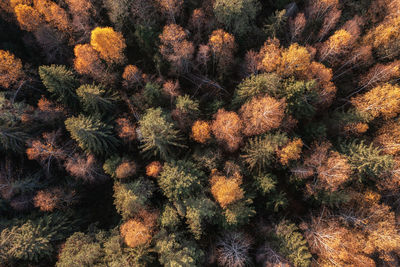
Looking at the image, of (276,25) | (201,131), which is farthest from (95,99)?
(276,25)

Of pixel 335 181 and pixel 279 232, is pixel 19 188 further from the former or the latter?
pixel 335 181

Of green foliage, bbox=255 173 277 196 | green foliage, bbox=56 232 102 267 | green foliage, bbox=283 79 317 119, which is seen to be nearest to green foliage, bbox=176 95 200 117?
green foliage, bbox=283 79 317 119

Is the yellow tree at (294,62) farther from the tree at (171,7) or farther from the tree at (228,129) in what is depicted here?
the tree at (171,7)

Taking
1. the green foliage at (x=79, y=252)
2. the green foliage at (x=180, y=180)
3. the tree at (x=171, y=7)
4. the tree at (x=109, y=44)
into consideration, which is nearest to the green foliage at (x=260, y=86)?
the green foliage at (x=180, y=180)

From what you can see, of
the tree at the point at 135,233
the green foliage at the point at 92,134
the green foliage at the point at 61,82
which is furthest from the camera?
the green foliage at the point at 61,82

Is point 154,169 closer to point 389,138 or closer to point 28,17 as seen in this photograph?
point 28,17

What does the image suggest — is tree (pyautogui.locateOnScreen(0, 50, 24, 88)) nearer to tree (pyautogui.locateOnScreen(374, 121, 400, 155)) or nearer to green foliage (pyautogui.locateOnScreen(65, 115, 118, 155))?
green foliage (pyautogui.locateOnScreen(65, 115, 118, 155))

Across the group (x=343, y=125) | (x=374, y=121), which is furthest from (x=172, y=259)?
(x=374, y=121)
